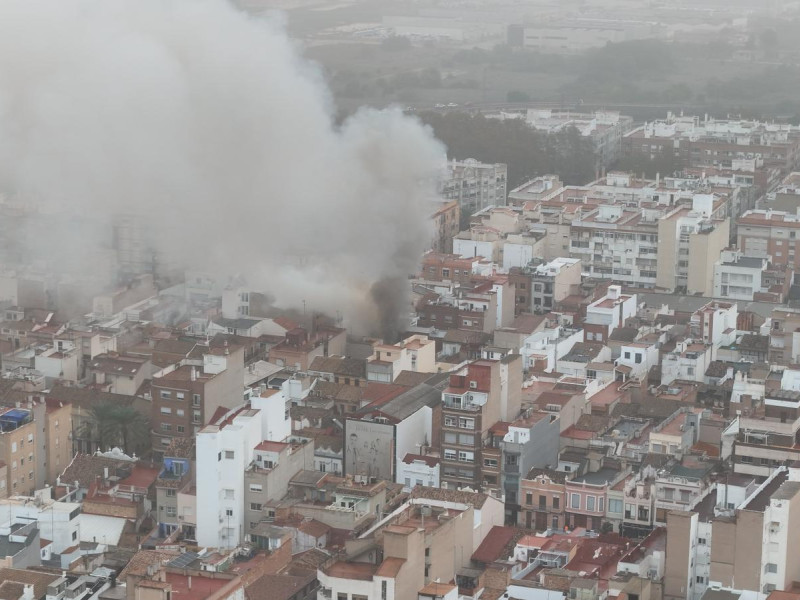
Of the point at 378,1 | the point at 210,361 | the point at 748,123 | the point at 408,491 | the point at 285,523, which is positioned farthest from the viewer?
the point at 378,1

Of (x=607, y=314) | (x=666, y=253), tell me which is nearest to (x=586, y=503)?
(x=607, y=314)

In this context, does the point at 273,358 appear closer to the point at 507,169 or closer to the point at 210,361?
the point at 210,361

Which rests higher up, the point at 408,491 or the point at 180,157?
the point at 180,157

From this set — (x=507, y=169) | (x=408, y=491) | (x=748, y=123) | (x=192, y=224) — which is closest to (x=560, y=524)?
(x=408, y=491)

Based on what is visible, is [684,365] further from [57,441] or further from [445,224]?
[445,224]

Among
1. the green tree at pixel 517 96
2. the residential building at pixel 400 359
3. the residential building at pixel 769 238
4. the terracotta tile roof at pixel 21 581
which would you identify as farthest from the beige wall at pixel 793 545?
the green tree at pixel 517 96

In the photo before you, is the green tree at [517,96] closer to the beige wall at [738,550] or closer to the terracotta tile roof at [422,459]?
the terracotta tile roof at [422,459]
